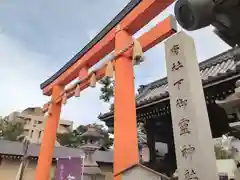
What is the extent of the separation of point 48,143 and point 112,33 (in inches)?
158

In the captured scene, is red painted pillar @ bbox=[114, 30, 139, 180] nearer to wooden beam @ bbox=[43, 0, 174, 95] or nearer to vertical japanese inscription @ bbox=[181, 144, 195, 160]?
wooden beam @ bbox=[43, 0, 174, 95]

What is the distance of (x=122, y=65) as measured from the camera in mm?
4750

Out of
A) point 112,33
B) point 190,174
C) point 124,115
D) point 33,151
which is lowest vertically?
point 190,174

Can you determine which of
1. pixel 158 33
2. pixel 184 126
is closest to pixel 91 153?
pixel 158 33

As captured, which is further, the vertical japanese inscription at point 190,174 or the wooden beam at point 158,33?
the wooden beam at point 158,33

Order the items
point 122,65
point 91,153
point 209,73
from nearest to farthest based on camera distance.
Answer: point 122,65 < point 209,73 < point 91,153

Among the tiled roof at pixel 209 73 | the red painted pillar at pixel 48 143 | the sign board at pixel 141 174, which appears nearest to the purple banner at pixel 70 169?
the red painted pillar at pixel 48 143

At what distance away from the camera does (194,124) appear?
2033 millimetres

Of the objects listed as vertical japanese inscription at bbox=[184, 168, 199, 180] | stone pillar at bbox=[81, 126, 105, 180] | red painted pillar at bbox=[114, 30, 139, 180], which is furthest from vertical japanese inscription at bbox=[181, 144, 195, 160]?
stone pillar at bbox=[81, 126, 105, 180]

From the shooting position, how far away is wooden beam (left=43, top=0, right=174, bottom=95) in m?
4.59

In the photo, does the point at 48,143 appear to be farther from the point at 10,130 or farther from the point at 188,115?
the point at 10,130

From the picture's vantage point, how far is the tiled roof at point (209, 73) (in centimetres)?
394

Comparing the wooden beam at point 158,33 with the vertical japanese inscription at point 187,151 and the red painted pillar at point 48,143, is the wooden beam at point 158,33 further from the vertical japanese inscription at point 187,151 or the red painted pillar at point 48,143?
the red painted pillar at point 48,143

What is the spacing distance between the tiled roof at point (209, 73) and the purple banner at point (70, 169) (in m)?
1.34
